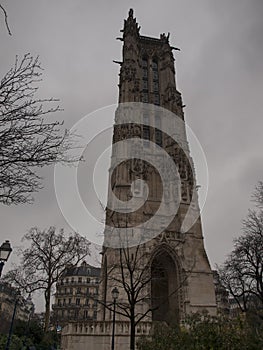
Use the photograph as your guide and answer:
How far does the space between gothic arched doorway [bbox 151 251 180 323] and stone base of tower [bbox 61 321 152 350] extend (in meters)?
5.31

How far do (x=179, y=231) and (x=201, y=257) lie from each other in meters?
2.47

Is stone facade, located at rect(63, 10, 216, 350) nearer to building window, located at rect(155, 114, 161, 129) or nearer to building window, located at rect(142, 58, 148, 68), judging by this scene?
building window, located at rect(155, 114, 161, 129)

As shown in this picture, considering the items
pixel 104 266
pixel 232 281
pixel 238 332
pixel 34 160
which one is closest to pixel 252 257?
pixel 232 281

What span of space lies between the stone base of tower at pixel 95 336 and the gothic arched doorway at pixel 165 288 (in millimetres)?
5309

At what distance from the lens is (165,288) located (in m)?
22.7

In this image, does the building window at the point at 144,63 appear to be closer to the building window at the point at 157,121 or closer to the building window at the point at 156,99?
the building window at the point at 156,99

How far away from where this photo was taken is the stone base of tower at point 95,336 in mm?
14891

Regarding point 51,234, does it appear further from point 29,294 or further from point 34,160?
point 34,160

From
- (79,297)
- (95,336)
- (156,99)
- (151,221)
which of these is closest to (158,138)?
(156,99)

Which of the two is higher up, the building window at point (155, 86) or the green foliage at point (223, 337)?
the building window at point (155, 86)

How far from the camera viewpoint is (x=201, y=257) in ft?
71.3

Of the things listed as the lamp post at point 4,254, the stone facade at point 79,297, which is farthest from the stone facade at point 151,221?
the stone facade at point 79,297

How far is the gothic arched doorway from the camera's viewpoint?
20688 mm

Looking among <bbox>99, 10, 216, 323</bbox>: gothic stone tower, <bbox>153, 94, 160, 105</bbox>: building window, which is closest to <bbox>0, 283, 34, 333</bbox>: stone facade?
<bbox>99, 10, 216, 323</bbox>: gothic stone tower
